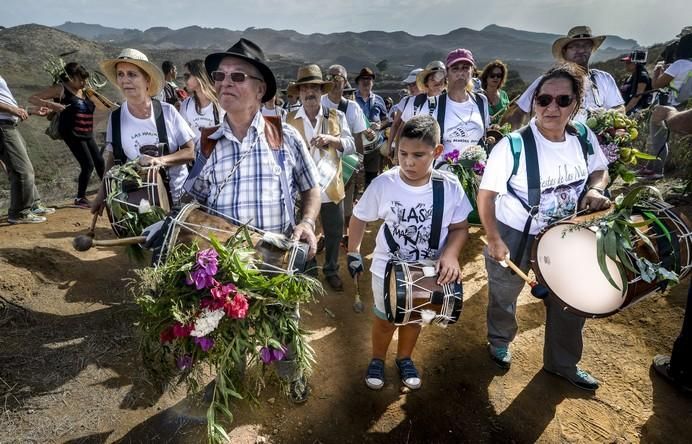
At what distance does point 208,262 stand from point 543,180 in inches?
94.5

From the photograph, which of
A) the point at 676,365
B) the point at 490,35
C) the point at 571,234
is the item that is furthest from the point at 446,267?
the point at 490,35

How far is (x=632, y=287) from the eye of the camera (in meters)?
2.42

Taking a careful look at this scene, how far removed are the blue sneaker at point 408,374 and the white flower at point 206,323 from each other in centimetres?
197

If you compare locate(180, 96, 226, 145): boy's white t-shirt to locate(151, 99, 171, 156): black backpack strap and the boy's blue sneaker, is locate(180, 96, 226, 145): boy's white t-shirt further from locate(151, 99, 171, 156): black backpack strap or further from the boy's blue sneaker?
the boy's blue sneaker

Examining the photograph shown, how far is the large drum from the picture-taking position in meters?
2.45

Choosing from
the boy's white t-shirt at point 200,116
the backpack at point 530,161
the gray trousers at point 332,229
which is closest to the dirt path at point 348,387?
the backpack at point 530,161

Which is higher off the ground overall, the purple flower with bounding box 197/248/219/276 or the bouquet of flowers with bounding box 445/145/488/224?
the bouquet of flowers with bounding box 445/145/488/224

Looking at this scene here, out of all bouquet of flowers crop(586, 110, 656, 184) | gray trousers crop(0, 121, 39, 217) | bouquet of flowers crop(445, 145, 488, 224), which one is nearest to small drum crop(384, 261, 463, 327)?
bouquet of flowers crop(445, 145, 488, 224)

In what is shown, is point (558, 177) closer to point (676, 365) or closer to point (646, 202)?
point (646, 202)

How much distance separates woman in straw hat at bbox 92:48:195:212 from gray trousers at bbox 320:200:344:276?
168cm

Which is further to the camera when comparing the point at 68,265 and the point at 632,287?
the point at 68,265

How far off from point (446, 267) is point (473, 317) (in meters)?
1.98

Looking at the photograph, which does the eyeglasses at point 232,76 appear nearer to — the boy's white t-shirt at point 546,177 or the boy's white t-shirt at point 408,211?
the boy's white t-shirt at point 408,211

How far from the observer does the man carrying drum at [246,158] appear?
257cm
